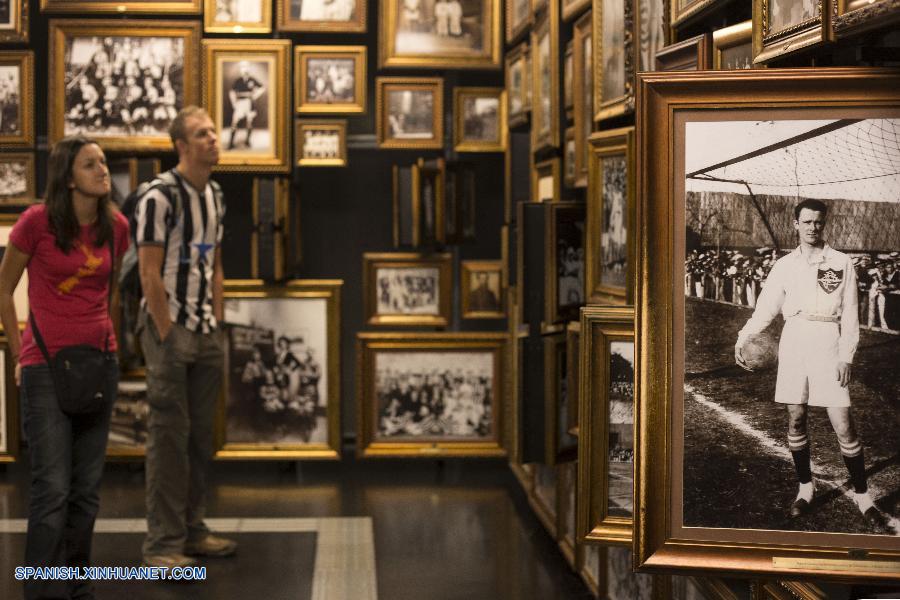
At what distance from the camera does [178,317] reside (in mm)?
5160

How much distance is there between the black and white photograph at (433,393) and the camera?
24.8ft

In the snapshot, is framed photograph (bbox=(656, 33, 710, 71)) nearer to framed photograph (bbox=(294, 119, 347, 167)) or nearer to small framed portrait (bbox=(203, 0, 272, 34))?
framed photograph (bbox=(294, 119, 347, 167))

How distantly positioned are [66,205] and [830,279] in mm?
3238

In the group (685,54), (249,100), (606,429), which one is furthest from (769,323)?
(249,100)

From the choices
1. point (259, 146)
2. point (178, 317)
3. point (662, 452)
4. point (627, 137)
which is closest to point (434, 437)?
point (259, 146)

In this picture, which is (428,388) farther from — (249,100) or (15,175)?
(15,175)

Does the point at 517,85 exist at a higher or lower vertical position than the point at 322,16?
lower

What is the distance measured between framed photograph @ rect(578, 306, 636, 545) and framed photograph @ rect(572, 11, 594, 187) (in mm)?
1379

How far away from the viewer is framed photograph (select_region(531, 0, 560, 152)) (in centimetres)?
538

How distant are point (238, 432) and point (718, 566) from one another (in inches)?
231

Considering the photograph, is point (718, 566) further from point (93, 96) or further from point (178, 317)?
point (93, 96)

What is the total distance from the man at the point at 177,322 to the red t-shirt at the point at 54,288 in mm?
607

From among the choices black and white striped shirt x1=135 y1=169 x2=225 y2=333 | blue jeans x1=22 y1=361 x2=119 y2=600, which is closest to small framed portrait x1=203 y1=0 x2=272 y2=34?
black and white striped shirt x1=135 y1=169 x2=225 y2=333

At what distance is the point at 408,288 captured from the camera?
7.67 metres
